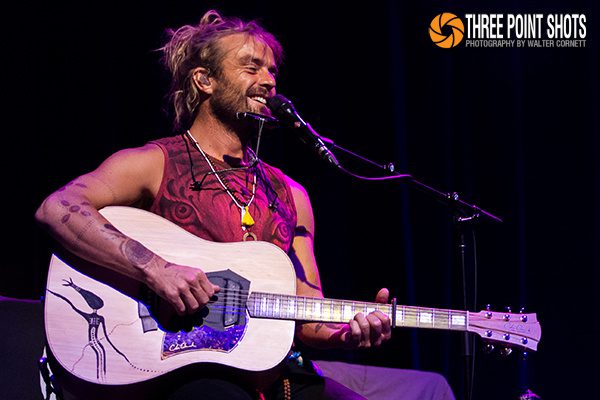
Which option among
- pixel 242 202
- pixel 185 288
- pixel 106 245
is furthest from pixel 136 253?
pixel 242 202

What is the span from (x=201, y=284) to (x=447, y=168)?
8.52 ft

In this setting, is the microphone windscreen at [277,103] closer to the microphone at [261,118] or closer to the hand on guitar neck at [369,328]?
the microphone at [261,118]

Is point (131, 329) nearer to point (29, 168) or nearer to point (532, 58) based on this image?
point (29, 168)

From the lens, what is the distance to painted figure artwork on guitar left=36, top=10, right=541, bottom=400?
250 cm

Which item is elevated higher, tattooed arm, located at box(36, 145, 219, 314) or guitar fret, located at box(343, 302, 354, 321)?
tattooed arm, located at box(36, 145, 219, 314)

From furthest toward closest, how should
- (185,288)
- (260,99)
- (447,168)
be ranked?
(447,168)
(260,99)
(185,288)

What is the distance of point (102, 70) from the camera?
4.12 meters

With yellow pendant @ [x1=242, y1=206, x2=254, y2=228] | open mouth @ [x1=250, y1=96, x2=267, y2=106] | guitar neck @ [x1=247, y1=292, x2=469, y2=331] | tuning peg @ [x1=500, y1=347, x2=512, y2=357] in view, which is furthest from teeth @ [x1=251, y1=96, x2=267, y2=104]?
tuning peg @ [x1=500, y1=347, x2=512, y2=357]

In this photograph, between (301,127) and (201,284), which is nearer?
(201,284)

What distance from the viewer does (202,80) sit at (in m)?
3.43

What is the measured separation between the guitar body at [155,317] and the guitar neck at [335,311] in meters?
0.03

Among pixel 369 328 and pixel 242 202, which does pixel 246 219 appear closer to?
pixel 242 202

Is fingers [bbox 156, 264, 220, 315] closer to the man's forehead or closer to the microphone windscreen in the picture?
the microphone windscreen

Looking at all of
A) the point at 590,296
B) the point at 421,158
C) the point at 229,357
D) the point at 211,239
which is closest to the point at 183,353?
the point at 229,357
